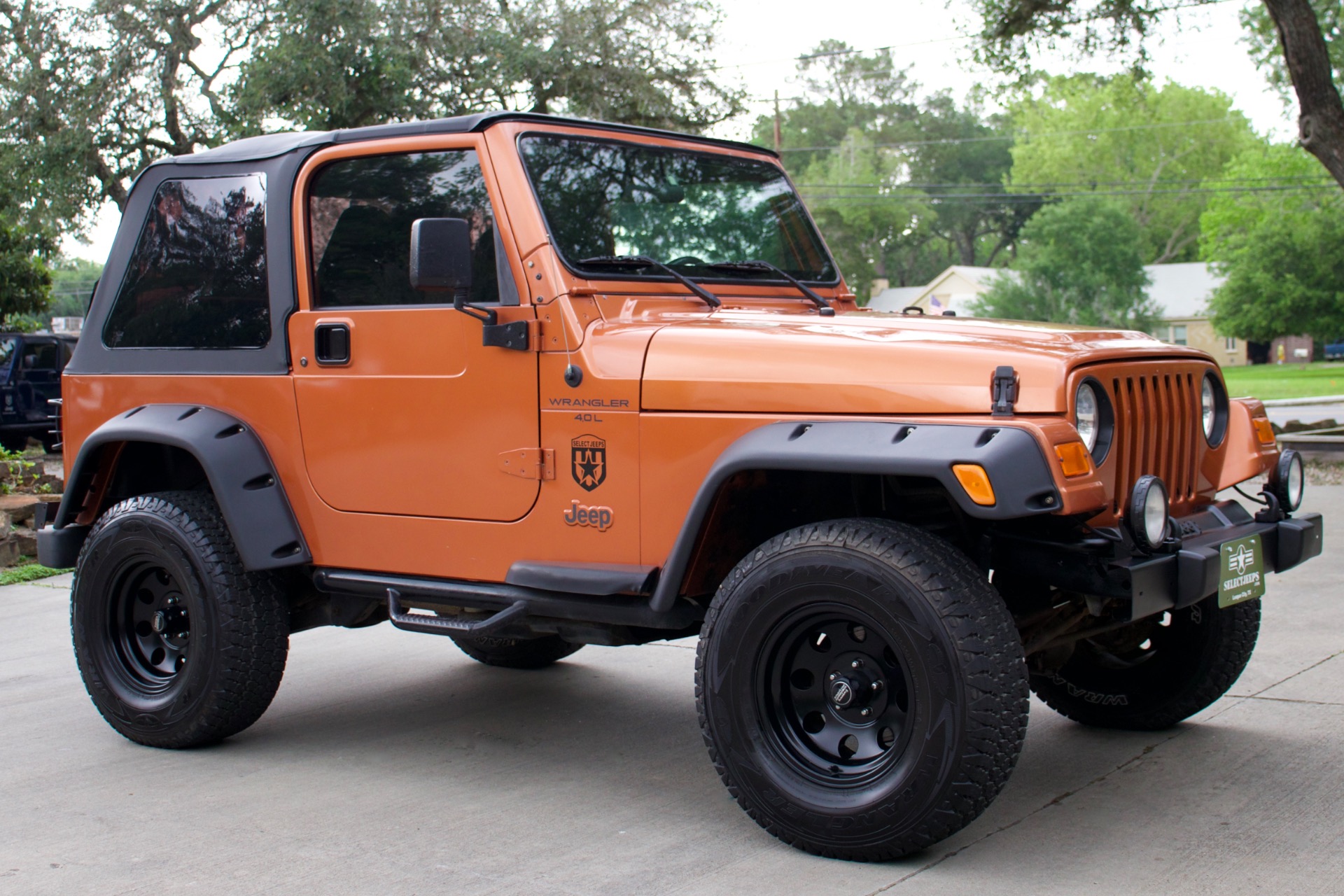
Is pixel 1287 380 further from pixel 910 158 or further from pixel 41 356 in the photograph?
pixel 910 158

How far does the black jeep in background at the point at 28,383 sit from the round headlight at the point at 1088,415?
58.0 ft

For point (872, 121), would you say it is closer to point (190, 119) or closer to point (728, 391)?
point (190, 119)

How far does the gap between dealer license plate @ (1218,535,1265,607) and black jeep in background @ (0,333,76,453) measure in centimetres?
1777

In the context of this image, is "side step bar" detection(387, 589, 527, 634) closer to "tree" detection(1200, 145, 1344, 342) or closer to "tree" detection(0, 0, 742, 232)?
"tree" detection(0, 0, 742, 232)

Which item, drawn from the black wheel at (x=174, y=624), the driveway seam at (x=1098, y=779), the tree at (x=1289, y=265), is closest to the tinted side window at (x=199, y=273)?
the black wheel at (x=174, y=624)

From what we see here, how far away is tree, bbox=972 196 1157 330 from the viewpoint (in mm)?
57375

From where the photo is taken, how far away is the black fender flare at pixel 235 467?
15.0ft

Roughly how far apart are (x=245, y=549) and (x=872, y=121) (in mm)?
87189

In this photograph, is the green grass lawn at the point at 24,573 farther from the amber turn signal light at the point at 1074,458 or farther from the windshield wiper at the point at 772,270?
the amber turn signal light at the point at 1074,458

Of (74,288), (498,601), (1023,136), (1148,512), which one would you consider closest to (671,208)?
(498,601)

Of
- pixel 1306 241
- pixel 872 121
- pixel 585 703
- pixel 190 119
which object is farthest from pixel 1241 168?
pixel 585 703

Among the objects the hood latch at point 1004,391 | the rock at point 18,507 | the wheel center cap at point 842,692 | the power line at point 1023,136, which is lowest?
the rock at point 18,507

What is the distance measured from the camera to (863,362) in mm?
3584

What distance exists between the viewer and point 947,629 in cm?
332
